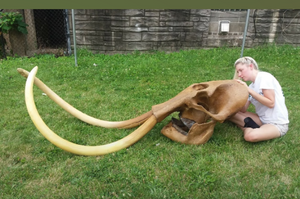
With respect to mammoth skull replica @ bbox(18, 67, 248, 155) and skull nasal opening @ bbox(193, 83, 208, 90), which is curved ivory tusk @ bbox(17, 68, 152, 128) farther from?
skull nasal opening @ bbox(193, 83, 208, 90)

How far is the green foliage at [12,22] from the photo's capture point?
24.9 ft

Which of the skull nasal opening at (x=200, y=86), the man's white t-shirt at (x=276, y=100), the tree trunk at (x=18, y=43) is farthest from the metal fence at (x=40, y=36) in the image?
the man's white t-shirt at (x=276, y=100)

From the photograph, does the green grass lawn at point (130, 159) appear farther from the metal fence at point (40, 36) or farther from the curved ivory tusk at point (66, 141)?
the metal fence at point (40, 36)

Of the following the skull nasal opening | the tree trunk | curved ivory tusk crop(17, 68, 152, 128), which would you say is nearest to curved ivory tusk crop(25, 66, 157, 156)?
curved ivory tusk crop(17, 68, 152, 128)

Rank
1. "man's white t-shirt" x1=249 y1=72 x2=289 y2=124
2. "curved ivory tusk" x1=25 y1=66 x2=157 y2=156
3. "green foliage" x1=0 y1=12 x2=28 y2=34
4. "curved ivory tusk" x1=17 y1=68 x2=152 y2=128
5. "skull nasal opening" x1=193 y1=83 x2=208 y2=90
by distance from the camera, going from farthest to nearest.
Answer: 1. "green foliage" x1=0 y1=12 x2=28 y2=34
2. "curved ivory tusk" x1=17 y1=68 x2=152 y2=128
3. "skull nasal opening" x1=193 y1=83 x2=208 y2=90
4. "man's white t-shirt" x1=249 y1=72 x2=289 y2=124
5. "curved ivory tusk" x1=25 y1=66 x2=157 y2=156

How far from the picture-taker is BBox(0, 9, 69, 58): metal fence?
26.9 ft

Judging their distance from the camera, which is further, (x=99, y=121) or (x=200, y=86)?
(x=99, y=121)

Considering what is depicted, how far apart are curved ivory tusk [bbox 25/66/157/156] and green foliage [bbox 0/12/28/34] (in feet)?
18.8

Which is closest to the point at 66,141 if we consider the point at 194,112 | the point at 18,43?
the point at 194,112

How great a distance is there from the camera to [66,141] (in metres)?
2.93

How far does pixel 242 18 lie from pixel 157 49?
301 centimetres

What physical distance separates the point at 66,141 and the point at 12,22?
6.32 meters

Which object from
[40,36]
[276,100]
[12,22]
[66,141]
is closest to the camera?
[66,141]

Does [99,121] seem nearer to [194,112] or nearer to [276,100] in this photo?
[194,112]
